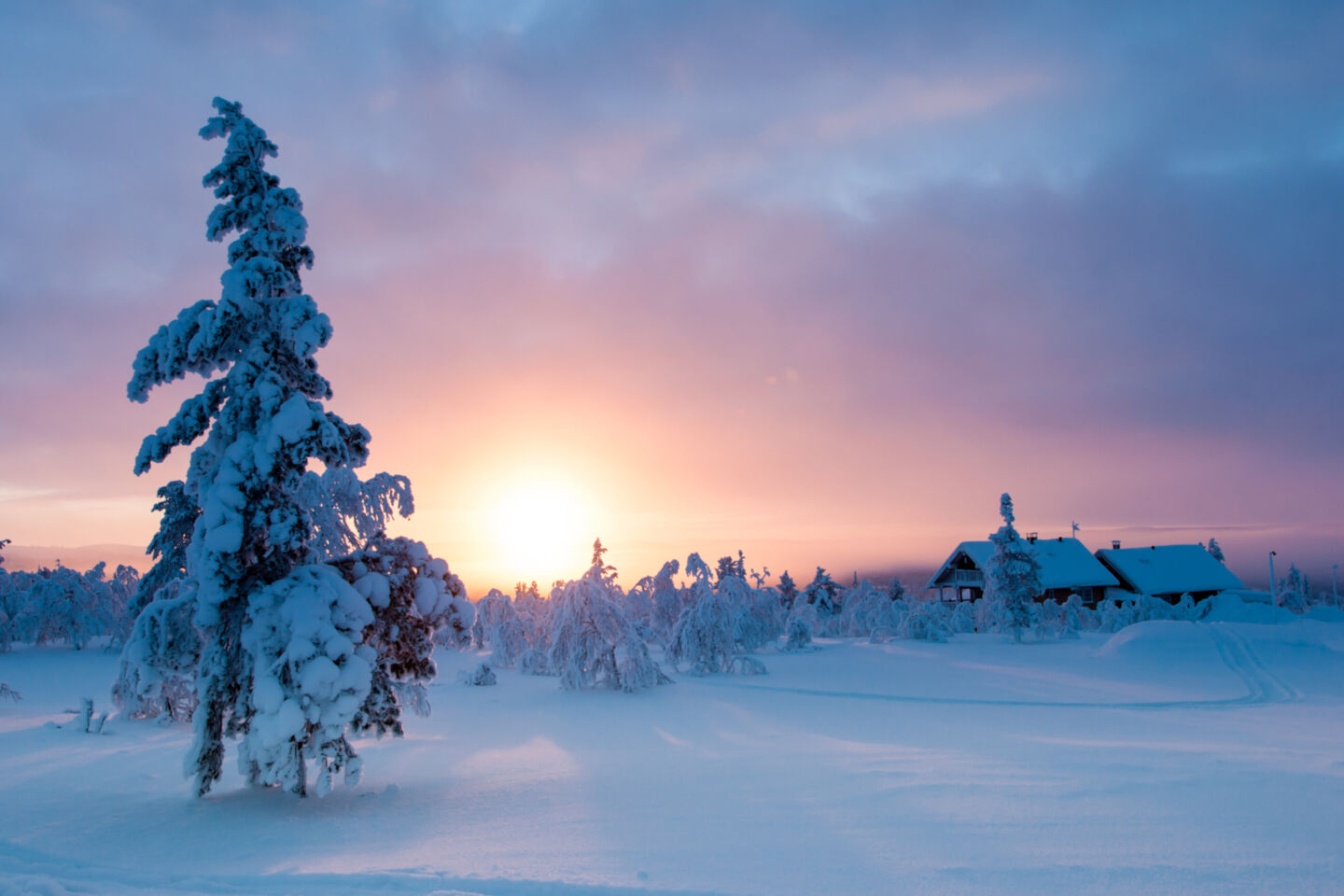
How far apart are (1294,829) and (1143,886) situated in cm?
213

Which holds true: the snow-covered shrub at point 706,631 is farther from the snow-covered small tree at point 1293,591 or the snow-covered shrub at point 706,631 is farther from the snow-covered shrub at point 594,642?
the snow-covered small tree at point 1293,591

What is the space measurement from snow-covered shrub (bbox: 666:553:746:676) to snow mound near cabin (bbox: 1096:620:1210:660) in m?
17.5

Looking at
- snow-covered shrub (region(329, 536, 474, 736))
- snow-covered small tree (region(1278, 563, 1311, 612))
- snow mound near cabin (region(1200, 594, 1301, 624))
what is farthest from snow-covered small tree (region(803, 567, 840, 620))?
snow-covered shrub (region(329, 536, 474, 736))

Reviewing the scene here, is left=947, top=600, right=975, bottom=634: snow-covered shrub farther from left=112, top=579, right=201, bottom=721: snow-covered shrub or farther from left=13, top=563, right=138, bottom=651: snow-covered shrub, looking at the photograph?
left=13, top=563, right=138, bottom=651: snow-covered shrub

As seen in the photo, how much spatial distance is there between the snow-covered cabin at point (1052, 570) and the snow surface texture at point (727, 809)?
4581 centimetres

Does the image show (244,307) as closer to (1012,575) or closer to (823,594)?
(1012,575)

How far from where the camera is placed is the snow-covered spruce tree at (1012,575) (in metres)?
45.8

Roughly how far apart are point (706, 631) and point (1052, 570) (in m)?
44.4

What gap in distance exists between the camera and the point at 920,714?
1888 cm

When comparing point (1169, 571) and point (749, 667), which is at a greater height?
point (1169, 571)

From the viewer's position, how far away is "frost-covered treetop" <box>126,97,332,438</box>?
9914mm

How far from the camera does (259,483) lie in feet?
31.9

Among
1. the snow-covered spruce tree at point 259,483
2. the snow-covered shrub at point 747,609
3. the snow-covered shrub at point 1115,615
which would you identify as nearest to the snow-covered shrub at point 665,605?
the snow-covered shrub at point 747,609

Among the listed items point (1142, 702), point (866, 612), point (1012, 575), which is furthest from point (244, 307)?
point (866, 612)
